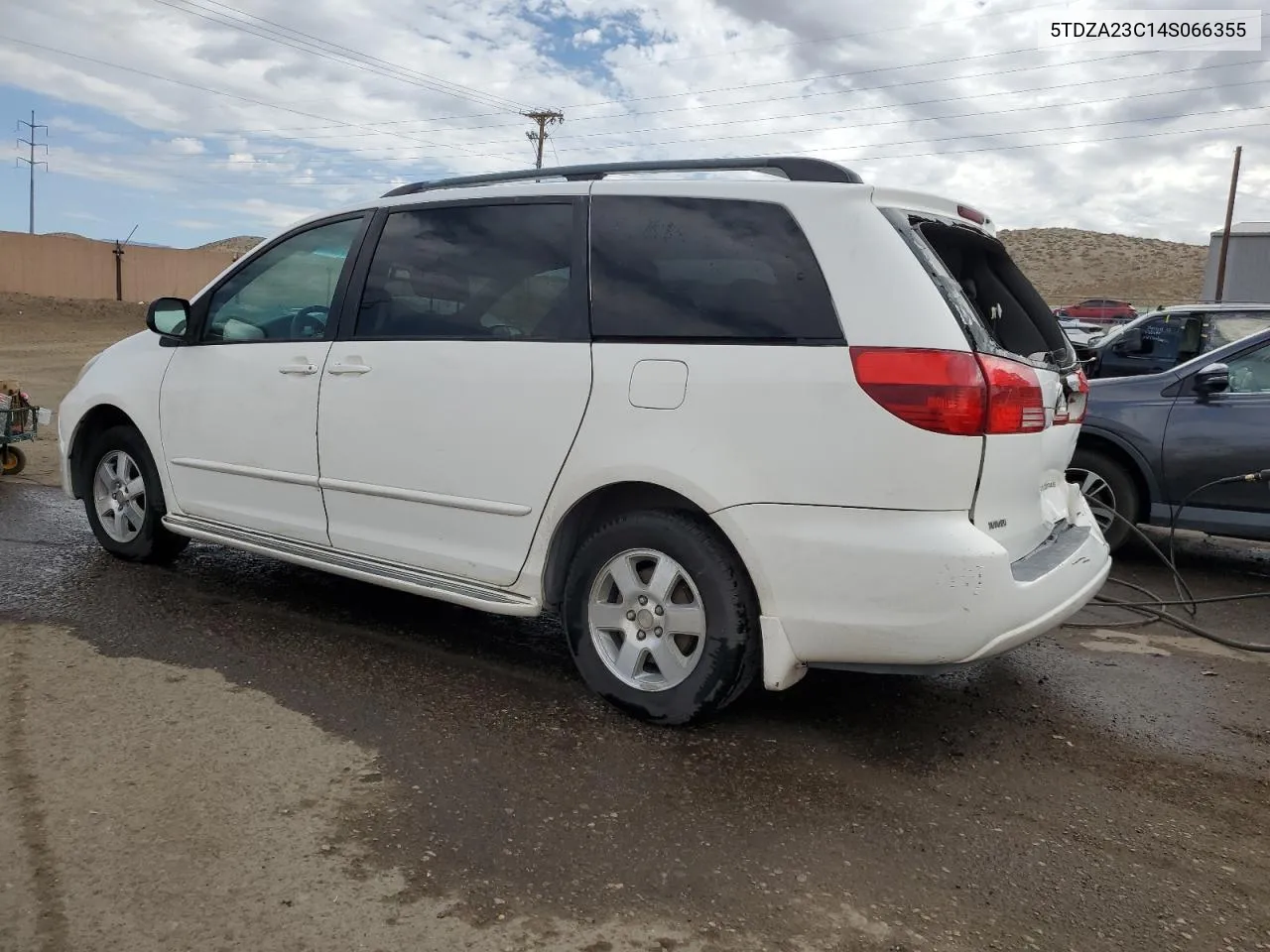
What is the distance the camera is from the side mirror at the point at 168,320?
5047mm

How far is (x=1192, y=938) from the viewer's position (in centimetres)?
253

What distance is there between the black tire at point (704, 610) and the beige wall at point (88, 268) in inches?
1204

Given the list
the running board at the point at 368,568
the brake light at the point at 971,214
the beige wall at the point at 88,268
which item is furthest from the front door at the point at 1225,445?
the beige wall at the point at 88,268

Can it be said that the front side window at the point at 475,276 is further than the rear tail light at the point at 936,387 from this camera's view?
Yes

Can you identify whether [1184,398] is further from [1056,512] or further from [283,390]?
[283,390]

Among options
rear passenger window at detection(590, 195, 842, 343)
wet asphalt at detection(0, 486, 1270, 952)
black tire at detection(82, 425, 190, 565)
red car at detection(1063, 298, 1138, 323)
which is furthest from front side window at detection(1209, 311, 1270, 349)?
red car at detection(1063, 298, 1138, 323)

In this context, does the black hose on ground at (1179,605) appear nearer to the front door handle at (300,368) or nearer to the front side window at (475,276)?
the front side window at (475,276)

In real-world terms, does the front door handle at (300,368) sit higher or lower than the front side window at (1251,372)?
lower

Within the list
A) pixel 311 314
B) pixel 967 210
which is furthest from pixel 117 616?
pixel 967 210

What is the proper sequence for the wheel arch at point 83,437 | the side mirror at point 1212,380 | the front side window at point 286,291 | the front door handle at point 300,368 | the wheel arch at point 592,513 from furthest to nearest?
the side mirror at point 1212,380 → the wheel arch at point 83,437 → the front side window at point 286,291 → the front door handle at point 300,368 → the wheel arch at point 592,513

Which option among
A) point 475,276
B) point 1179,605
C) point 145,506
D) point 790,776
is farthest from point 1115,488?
point 145,506

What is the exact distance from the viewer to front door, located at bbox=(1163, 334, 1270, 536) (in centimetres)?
607

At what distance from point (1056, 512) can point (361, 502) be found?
8.70 feet

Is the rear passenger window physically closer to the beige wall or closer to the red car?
the beige wall
